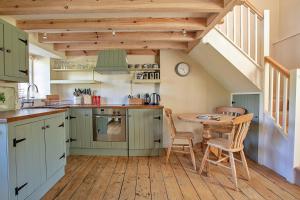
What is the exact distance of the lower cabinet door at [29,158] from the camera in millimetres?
1617

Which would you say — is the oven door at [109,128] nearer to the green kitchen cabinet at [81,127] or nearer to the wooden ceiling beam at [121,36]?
the green kitchen cabinet at [81,127]

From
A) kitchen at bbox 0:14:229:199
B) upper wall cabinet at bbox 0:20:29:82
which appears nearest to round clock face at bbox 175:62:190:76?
kitchen at bbox 0:14:229:199

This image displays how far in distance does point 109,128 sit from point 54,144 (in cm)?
117

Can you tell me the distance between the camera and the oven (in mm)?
3268

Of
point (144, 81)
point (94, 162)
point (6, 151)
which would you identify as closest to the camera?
point (6, 151)

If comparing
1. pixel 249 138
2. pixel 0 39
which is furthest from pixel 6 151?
pixel 249 138

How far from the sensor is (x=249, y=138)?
10.4 ft

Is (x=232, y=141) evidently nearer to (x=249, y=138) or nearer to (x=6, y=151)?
(x=249, y=138)

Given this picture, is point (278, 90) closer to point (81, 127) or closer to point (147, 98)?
point (147, 98)

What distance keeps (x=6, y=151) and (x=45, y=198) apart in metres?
0.80

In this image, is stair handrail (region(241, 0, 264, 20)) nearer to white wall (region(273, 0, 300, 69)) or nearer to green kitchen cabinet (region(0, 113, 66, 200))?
white wall (region(273, 0, 300, 69))

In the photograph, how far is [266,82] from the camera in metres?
2.76

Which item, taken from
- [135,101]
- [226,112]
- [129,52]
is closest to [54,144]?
[135,101]

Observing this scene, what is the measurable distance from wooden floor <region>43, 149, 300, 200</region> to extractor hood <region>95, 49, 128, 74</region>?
1.66 meters
